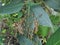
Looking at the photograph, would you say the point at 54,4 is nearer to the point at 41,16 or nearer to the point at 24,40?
the point at 41,16

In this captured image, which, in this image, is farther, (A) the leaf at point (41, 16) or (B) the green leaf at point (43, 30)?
(B) the green leaf at point (43, 30)

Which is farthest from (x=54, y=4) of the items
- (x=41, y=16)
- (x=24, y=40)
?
(x=24, y=40)

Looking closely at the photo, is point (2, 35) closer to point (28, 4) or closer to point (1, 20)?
point (1, 20)

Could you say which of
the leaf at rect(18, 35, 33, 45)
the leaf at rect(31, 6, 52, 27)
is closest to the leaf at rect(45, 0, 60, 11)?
the leaf at rect(31, 6, 52, 27)

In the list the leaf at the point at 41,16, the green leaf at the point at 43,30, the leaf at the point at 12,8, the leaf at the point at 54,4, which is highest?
the leaf at the point at 12,8

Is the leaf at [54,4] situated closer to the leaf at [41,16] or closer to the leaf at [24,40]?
the leaf at [41,16]

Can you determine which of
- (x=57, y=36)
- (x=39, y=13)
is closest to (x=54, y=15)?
(x=39, y=13)

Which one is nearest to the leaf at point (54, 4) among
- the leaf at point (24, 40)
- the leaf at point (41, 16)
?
the leaf at point (41, 16)

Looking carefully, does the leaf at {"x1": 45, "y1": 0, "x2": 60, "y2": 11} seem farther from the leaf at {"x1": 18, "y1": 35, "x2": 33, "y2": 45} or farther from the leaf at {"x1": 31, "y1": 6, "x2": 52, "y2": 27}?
the leaf at {"x1": 18, "y1": 35, "x2": 33, "y2": 45}

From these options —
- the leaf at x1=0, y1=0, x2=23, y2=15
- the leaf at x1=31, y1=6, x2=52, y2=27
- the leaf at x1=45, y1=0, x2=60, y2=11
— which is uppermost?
the leaf at x1=0, y1=0, x2=23, y2=15
